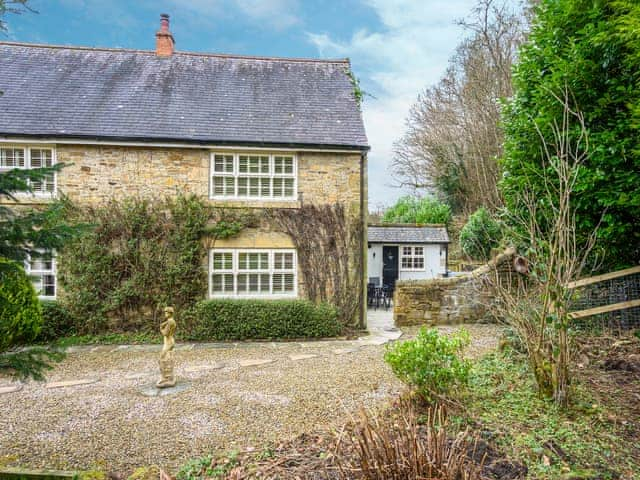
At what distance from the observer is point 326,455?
3.45 meters

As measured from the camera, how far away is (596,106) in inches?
232

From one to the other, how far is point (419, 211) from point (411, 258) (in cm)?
560

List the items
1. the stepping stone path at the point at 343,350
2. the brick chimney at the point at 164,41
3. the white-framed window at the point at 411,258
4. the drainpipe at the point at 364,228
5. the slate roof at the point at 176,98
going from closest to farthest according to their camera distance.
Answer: the stepping stone path at the point at 343,350 < the slate roof at the point at 176,98 < the drainpipe at the point at 364,228 < the brick chimney at the point at 164,41 < the white-framed window at the point at 411,258

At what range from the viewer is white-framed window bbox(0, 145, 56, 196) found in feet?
30.9

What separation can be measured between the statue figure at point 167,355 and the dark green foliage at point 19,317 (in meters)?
3.35

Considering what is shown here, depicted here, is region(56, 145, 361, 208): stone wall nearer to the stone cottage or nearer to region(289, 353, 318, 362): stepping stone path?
the stone cottage

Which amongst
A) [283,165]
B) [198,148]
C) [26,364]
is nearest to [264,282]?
[283,165]

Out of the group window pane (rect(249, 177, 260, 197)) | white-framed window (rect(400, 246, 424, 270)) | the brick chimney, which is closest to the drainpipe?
window pane (rect(249, 177, 260, 197))

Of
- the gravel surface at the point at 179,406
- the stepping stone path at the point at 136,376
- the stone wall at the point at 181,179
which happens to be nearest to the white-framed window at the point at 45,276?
the stone wall at the point at 181,179

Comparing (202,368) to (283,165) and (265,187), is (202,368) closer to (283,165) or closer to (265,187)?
(265,187)

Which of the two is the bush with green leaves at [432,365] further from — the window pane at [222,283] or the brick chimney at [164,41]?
the brick chimney at [164,41]

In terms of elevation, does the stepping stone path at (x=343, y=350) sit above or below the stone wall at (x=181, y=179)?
below

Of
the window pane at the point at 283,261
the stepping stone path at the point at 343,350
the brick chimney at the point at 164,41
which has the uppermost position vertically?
the brick chimney at the point at 164,41

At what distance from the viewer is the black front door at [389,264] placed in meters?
17.5
